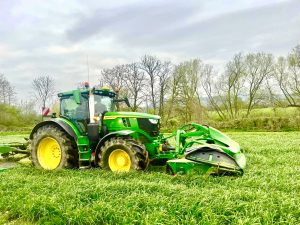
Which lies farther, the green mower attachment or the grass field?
the green mower attachment

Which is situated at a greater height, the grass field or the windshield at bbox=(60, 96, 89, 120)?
the windshield at bbox=(60, 96, 89, 120)

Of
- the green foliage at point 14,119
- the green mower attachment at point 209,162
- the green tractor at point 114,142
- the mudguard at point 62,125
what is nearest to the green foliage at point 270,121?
the green foliage at point 14,119

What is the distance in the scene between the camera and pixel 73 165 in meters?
8.52

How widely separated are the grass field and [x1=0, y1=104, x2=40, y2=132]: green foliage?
1658 inches

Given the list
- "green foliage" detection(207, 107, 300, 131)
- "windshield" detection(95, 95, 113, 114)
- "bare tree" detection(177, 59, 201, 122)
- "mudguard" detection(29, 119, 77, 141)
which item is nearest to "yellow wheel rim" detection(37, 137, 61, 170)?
"mudguard" detection(29, 119, 77, 141)

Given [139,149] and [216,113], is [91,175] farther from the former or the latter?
[216,113]

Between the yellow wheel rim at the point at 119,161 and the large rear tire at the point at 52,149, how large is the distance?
1308 millimetres

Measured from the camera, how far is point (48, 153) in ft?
29.5

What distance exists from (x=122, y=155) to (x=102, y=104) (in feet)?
6.63

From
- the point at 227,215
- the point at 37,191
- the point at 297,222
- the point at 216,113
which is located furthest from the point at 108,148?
the point at 216,113

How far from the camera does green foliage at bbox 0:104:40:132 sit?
46456 millimetres

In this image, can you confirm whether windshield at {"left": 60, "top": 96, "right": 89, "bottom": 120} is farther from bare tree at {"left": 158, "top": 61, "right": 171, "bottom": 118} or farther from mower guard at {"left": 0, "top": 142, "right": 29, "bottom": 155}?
bare tree at {"left": 158, "top": 61, "right": 171, "bottom": 118}

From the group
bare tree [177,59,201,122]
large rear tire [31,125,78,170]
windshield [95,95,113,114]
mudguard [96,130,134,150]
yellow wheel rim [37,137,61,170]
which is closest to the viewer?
mudguard [96,130,134,150]

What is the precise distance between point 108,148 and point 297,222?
4.54 metres
